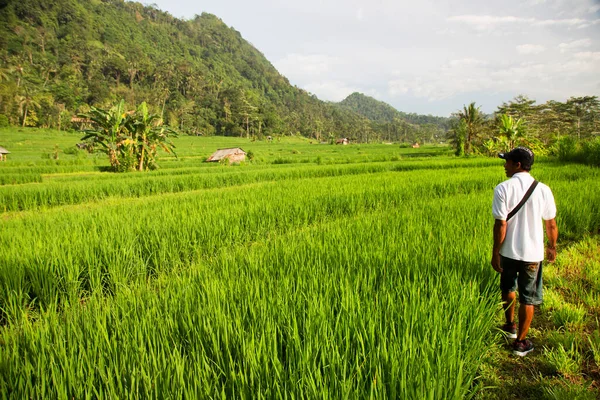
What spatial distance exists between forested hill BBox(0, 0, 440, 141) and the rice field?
1821 inches

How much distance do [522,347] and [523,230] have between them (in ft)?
2.52

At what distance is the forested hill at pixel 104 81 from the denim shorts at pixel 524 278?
49.4 metres

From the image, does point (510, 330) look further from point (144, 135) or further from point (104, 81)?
point (104, 81)

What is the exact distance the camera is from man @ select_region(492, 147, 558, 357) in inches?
79.0

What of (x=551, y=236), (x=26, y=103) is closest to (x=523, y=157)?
(x=551, y=236)

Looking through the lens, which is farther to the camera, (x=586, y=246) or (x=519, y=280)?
(x=586, y=246)

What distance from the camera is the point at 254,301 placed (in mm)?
1833

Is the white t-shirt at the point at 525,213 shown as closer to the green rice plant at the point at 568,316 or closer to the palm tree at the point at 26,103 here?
the green rice plant at the point at 568,316

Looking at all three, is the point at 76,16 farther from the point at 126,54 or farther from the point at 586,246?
the point at 586,246

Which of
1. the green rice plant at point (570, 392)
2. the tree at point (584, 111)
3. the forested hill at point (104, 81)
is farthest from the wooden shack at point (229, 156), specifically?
the tree at point (584, 111)

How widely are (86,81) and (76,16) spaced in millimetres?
46769

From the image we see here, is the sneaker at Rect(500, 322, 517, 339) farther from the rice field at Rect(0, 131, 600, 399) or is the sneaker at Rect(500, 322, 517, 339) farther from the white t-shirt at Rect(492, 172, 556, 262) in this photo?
the white t-shirt at Rect(492, 172, 556, 262)

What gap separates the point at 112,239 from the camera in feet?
11.0

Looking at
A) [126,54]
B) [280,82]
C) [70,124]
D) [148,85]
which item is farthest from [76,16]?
[280,82]
